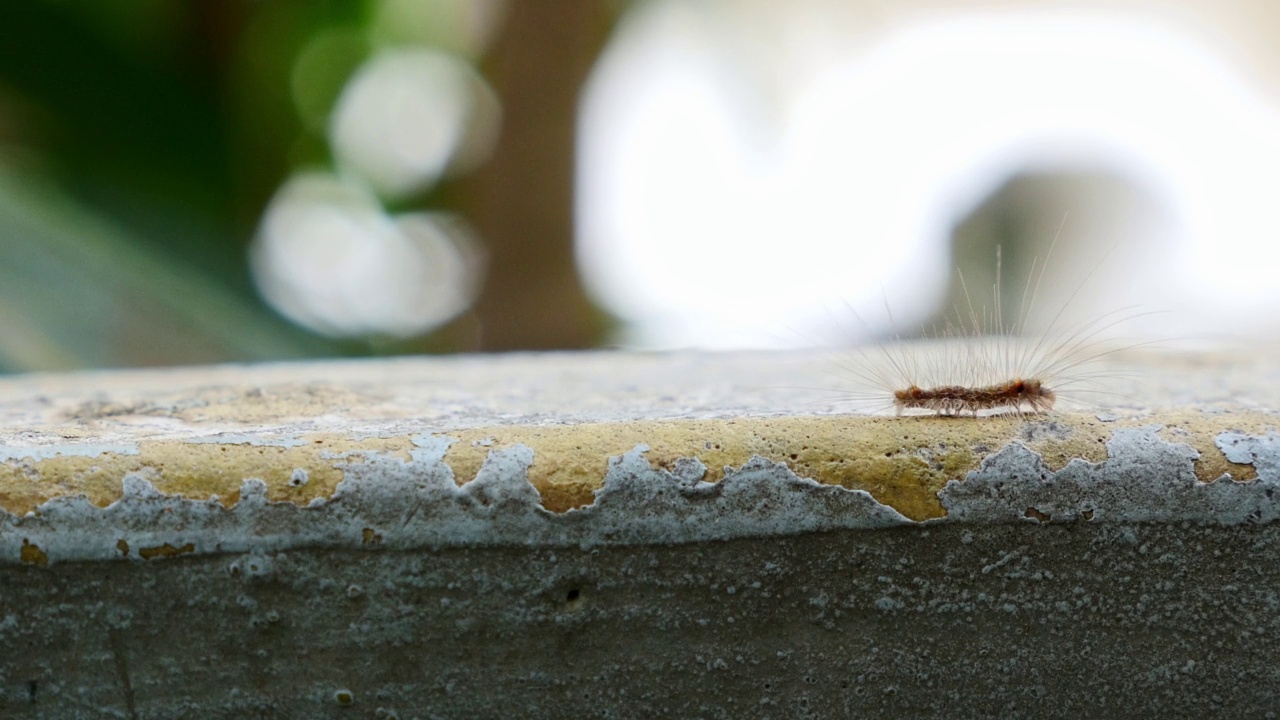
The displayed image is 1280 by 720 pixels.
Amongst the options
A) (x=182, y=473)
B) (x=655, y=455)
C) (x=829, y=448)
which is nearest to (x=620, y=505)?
(x=655, y=455)

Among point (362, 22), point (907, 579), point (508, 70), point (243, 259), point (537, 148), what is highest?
point (362, 22)

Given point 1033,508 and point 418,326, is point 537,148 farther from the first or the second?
point 1033,508

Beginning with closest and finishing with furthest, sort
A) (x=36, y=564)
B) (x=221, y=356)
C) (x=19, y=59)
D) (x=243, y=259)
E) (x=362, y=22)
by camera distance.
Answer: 1. (x=36, y=564)
2. (x=221, y=356)
3. (x=19, y=59)
4. (x=243, y=259)
5. (x=362, y=22)

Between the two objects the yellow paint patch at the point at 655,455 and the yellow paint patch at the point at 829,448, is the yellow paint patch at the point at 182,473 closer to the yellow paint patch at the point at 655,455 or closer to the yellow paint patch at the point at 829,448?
the yellow paint patch at the point at 655,455

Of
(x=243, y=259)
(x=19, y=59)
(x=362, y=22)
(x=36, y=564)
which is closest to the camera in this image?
(x=36, y=564)

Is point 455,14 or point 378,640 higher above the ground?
point 455,14

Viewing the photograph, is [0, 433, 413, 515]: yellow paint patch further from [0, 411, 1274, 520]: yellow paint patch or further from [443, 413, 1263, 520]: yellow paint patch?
[443, 413, 1263, 520]: yellow paint patch

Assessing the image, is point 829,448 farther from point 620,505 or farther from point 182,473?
point 182,473

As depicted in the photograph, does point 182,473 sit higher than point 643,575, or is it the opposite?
point 182,473

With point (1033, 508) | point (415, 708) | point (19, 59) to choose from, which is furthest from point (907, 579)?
point (19, 59)
